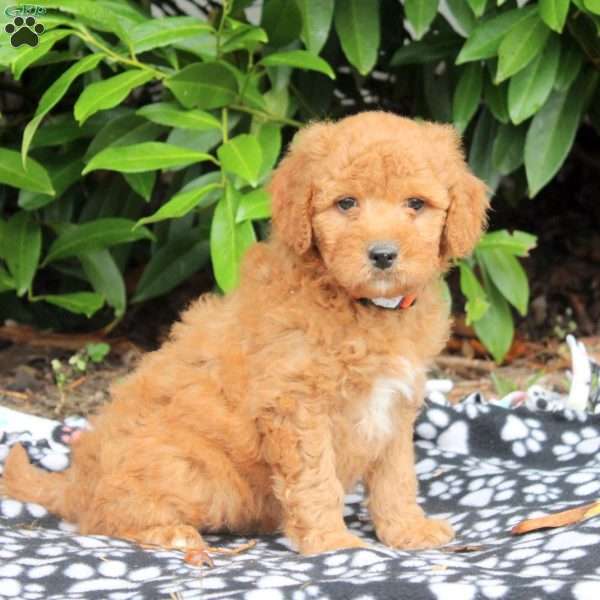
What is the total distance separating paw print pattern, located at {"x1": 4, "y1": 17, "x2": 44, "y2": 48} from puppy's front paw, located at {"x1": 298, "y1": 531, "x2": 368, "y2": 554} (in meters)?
2.56

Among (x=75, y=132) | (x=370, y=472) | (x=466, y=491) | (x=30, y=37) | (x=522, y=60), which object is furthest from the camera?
(x=75, y=132)

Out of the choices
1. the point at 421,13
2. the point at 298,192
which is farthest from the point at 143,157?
the point at 298,192

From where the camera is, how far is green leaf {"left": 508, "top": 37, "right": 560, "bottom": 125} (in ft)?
19.6

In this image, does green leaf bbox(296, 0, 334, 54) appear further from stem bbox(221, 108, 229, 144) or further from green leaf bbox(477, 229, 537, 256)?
green leaf bbox(477, 229, 537, 256)

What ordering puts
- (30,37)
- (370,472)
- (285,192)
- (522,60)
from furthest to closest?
1. (522,60)
2. (30,37)
3. (370,472)
4. (285,192)

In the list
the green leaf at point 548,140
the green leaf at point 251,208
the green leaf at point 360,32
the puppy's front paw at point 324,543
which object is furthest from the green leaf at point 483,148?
the puppy's front paw at point 324,543

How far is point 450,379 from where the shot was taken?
696cm

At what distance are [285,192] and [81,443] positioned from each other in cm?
131

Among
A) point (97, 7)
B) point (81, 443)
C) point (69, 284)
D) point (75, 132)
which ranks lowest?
point (81, 443)

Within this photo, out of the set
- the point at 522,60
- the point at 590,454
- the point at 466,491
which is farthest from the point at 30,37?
the point at 590,454

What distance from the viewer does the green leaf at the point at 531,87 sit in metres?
5.97

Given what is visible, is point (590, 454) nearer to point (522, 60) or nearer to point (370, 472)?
point (370, 472)

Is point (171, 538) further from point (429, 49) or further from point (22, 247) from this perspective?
point (429, 49)

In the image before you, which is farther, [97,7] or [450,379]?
[450,379]
